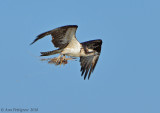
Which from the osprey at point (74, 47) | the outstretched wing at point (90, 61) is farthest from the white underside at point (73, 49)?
the outstretched wing at point (90, 61)

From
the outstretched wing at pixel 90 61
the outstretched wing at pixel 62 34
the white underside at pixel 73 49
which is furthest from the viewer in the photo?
the outstretched wing at pixel 90 61

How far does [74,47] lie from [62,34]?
1.31m

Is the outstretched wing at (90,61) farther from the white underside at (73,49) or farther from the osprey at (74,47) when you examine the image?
the white underside at (73,49)

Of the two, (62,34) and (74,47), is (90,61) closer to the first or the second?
(74,47)

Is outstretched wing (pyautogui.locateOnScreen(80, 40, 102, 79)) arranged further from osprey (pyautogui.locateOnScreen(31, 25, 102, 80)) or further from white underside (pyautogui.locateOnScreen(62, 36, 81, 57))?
white underside (pyautogui.locateOnScreen(62, 36, 81, 57))

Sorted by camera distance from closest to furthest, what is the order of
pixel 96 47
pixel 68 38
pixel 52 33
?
pixel 52 33
pixel 68 38
pixel 96 47

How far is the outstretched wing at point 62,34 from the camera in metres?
16.3

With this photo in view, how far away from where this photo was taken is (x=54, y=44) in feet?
57.7

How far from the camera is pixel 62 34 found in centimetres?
1698

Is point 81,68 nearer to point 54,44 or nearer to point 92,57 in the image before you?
point 92,57

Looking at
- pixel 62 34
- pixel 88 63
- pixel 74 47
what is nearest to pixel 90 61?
pixel 88 63

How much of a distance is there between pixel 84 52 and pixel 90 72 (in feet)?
5.92

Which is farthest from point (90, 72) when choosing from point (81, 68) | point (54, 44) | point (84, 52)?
point (54, 44)

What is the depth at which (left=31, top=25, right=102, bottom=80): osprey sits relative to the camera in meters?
16.7
